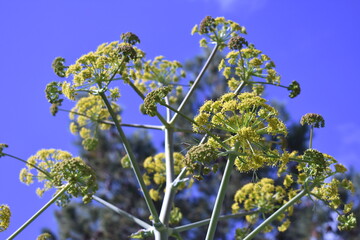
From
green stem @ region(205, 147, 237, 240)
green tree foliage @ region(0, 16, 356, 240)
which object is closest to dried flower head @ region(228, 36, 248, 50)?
green tree foliage @ region(0, 16, 356, 240)

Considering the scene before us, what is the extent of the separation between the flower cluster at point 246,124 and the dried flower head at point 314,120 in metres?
0.99

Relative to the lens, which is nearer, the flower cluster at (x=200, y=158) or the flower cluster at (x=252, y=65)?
the flower cluster at (x=200, y=158)

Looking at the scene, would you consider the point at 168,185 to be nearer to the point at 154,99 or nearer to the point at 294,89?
the point at 154,99

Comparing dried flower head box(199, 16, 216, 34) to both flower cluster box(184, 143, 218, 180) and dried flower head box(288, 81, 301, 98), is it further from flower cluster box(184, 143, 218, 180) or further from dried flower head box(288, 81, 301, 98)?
flower cluster box(184, 143, 218, 180)

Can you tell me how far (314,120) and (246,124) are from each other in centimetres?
151

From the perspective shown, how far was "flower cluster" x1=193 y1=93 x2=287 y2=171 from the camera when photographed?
592 cm

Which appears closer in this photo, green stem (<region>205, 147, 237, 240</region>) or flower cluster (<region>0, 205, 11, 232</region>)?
green stem (<region>205, 147, 237, 240</region>)

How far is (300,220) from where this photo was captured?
3022cm

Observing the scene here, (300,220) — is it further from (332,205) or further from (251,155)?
(251,155)

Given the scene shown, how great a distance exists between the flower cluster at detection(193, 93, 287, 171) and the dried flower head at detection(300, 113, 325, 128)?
99 cm

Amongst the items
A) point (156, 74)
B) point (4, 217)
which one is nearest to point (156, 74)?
point (156, 74)

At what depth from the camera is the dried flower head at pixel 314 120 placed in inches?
279

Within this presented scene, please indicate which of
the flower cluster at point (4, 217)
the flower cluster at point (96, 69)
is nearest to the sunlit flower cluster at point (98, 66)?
the flower cluster at point (96, 69)

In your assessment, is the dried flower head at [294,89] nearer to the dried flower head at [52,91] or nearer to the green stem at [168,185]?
the green stem at [168,185]
